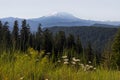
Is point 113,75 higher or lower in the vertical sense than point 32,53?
lower

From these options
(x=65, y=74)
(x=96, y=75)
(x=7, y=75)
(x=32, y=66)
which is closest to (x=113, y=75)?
(x=96, y=75)

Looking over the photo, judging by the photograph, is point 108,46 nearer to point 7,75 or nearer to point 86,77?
point 86,77

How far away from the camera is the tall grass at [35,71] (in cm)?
448

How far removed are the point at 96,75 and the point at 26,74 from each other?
1.01 meters

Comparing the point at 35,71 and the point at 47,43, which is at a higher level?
the point at 35,71

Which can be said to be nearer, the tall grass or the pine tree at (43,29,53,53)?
the tall grass

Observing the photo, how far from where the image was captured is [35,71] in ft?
15.3

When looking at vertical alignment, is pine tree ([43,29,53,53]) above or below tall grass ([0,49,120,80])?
below

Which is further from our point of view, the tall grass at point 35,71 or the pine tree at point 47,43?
the pine tree at point 47,43

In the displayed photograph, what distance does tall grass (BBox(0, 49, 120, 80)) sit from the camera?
4.48 metres

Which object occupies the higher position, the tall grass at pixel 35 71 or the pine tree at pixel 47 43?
the tall grass at pixel 35 71

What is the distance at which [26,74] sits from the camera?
177 inches

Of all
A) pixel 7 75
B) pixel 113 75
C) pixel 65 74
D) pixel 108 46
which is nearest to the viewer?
pixel 7 75

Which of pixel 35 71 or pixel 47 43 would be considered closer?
pixel 35 71
